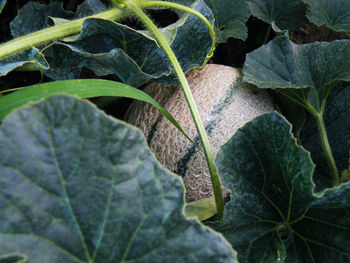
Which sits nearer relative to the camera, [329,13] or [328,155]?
[328,155]

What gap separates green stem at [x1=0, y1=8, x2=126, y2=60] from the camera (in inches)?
39.1

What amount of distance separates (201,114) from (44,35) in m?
0.48

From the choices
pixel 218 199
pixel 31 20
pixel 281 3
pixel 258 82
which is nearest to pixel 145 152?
pixel 218 199

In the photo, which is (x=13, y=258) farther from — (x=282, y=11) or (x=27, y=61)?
(x=282, y=11)

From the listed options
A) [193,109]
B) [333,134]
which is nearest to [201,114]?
[193,109]

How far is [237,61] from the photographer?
163cm

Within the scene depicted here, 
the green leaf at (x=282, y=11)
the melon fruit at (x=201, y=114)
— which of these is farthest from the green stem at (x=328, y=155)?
the green leaf at (x=282, y=11)

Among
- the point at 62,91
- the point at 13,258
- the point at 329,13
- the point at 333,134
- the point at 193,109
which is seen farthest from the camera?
the point at 329,13

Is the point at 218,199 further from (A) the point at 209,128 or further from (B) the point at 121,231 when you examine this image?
(B) the point at 121,231

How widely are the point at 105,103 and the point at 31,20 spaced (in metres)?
0.37

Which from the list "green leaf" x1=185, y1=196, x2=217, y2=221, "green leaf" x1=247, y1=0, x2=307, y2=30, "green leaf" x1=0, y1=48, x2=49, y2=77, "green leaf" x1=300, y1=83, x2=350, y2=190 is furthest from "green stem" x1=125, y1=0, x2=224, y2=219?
"green leaf" x1=247, y1=0, x2=307, y2=30

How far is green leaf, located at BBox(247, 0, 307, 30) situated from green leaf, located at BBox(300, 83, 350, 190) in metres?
0.36

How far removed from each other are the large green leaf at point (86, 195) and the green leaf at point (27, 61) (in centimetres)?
48

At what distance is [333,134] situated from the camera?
123cm
